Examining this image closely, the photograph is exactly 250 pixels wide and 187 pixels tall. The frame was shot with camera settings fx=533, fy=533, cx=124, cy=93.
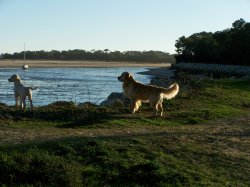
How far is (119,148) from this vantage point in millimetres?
9641

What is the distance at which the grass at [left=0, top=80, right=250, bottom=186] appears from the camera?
824 cm

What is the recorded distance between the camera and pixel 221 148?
34.8 feet

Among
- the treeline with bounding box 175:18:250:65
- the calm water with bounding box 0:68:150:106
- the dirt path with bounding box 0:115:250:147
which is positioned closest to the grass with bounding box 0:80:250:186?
the dirt path with bounding box 0:115:250:147

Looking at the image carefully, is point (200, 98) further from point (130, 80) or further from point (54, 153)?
point (54, 153)

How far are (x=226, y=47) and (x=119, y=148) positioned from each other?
65.1m

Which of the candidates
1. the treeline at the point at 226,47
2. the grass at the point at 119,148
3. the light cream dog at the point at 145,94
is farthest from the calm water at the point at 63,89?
the treeline at the point at 226,47

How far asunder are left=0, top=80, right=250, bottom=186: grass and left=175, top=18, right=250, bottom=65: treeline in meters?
55.8

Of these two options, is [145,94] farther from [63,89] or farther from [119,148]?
[63,89]

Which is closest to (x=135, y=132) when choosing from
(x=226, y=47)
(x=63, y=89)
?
(x=63, y=89)

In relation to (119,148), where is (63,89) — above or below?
below

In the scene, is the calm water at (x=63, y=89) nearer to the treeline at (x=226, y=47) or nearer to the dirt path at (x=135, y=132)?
the dirt path at (x=135, y=132)

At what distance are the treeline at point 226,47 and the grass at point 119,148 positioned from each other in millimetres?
55800

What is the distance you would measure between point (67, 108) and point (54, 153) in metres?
5.45

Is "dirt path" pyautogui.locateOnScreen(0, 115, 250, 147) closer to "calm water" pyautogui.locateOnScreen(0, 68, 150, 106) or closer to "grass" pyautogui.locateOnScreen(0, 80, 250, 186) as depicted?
"grass" pyautogui.locateOnScreen(0, 80, 250, 186)
